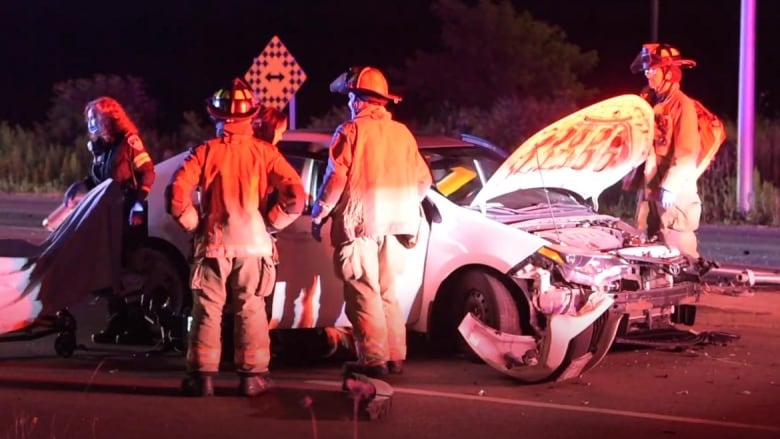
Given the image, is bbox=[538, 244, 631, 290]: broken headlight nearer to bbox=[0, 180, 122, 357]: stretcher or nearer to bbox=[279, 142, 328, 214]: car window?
bbox=[279, 142, 328, 214]: car window

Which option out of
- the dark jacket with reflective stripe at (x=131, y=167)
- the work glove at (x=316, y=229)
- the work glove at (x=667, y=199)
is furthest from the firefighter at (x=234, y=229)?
the work glove at (x=667, y=199)

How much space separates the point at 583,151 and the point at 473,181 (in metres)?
0.82

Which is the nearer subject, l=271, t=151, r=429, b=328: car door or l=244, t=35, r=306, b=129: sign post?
l=271, t=151, r=429, b=328: car door

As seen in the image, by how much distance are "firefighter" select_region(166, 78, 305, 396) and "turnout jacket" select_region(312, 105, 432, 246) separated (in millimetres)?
444

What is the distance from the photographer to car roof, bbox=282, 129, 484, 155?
954cm

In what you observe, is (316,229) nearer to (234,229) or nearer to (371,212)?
(371,212)

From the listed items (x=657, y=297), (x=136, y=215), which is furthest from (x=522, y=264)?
(x=136, y=215)

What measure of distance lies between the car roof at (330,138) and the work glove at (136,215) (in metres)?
1.13

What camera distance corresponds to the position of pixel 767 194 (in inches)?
770

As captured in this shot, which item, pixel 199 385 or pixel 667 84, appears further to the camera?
pixel 667 84

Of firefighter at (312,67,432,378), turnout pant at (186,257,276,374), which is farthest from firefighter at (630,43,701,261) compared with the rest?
turnout pant at (186,257,276,374)

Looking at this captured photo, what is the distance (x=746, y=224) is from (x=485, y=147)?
9.98m

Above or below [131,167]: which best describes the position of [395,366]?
below

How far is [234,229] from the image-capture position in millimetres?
7867
